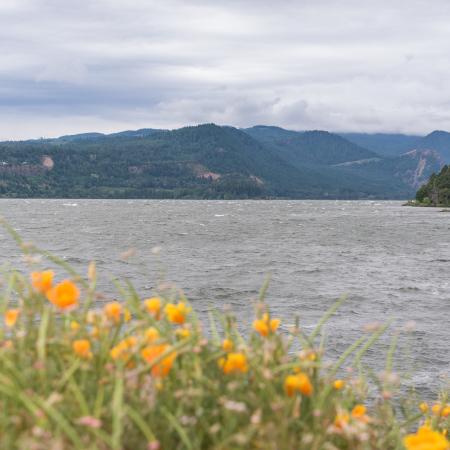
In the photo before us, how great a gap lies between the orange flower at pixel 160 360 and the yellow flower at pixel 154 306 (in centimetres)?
46

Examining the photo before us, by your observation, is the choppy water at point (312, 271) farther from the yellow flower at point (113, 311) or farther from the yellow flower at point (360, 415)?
the yellow flower at point (360, 415)

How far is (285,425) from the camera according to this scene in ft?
12.5

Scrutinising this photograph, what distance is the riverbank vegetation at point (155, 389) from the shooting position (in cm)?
373

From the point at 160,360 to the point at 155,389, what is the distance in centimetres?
17

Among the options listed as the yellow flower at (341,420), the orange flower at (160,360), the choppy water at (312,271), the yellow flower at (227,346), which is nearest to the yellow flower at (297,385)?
the yellow flower at (341,420)

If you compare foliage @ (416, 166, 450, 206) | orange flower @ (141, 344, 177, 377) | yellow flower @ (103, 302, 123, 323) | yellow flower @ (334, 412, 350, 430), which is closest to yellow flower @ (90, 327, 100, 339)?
yellow flower @ (103, 302, 123, 323)

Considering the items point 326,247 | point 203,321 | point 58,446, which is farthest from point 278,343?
point 326,247

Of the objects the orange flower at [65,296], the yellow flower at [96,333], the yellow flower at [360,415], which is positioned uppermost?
the orange flower at [65,296]

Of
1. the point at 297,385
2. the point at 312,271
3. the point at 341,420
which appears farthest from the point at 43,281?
the point at 312,271

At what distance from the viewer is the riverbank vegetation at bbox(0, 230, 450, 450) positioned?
3730 mm

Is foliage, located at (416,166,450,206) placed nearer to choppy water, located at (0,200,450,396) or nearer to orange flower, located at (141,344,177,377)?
choppy water, located at (0,200,450,396)

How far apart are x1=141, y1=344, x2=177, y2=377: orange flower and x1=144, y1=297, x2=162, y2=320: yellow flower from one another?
0.46 meters

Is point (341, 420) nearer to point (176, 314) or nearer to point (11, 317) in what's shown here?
point (176, 314)

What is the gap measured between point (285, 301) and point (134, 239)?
4318cm
